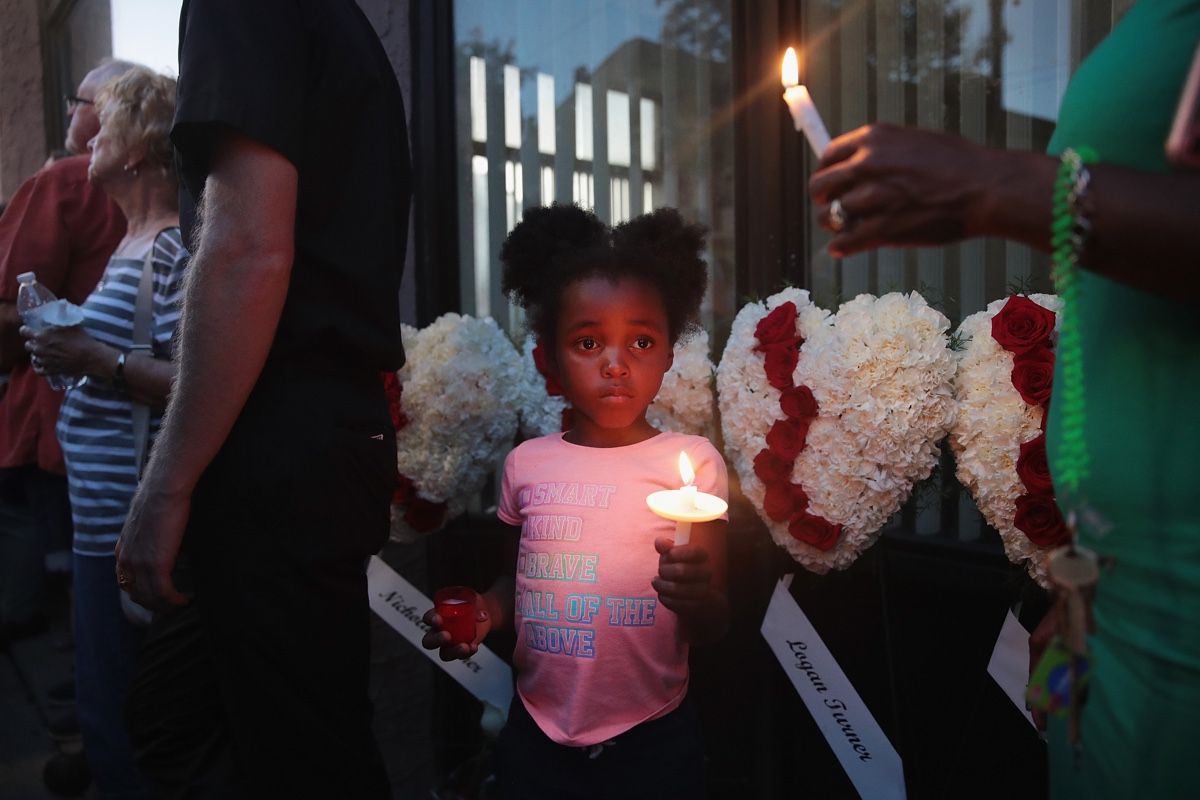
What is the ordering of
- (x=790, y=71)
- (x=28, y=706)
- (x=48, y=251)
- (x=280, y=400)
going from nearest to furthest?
1. (x=790, y=71)
2. (x=280, y=400)
3. (x=48, y=251)
4. (x=28, y=706)

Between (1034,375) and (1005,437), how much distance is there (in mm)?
144

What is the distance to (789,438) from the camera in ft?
7.15

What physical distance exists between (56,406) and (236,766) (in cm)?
239

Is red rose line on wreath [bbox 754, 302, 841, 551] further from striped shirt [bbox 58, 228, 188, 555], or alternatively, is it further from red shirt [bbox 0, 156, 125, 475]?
red shirt [bbox 0, 156, 125, 475]

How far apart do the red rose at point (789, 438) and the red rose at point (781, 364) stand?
0.10 metres

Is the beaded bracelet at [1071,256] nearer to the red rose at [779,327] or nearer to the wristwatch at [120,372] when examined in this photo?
the red rose at [779,327]

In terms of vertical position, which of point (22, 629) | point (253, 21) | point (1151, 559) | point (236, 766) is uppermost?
point (253, 21)

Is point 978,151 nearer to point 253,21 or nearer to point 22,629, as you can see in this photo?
point 253,21

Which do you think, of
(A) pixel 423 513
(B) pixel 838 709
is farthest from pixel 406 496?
(B) pixel 838 709

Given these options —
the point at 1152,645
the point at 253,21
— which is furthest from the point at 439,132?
the point at 1152,645

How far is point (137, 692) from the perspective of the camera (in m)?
1.85

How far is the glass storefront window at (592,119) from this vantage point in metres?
3.57

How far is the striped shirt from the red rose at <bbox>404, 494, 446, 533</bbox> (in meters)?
0.72

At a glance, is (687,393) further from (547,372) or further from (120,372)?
(120,372)
